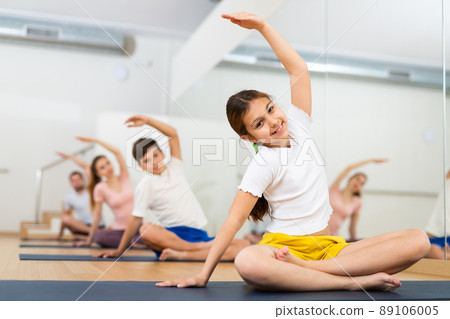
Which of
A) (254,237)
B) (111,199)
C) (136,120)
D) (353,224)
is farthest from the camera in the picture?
(111,199)

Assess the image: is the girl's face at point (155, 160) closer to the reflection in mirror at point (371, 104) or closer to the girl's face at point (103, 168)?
the reflection in mirror at point (371, 104)

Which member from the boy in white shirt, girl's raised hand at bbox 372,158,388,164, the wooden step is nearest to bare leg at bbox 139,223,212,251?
the boy in white shirt

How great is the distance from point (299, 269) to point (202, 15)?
4503 mm

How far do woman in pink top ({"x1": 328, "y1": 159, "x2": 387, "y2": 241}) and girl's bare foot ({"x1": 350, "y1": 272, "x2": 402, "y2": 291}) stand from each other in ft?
3.94

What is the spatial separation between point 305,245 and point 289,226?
2.4 inches

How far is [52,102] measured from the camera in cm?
577

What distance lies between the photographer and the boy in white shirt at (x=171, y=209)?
7.66ft

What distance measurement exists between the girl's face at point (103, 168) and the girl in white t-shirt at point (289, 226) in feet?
8.36

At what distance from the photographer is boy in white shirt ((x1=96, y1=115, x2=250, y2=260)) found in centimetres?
234

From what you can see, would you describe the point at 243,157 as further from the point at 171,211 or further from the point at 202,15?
the point at 202,15

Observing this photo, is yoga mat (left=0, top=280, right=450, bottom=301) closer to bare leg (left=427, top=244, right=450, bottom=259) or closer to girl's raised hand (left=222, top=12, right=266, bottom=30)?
girl's raised hand (left=222, top=12, right=266, bottom=30)

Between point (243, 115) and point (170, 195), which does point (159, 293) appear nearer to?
point (243, 115)

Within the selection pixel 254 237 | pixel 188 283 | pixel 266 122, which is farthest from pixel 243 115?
pixel 254 237

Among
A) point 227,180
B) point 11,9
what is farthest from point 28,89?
point 227,180
